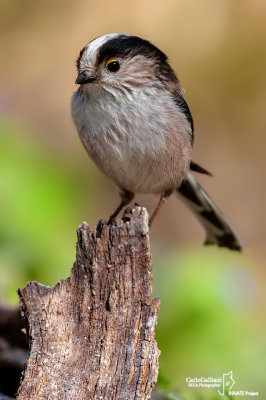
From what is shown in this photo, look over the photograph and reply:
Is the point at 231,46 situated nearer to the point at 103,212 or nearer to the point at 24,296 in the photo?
the point at 103,212

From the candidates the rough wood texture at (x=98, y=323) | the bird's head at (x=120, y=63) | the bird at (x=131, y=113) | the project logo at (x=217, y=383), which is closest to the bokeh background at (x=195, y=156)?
the project logo at (x=217, y=383)

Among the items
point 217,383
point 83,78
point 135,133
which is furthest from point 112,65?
point 217,383

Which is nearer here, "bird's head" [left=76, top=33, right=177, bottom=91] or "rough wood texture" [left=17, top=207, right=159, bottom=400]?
"rough wood texture" [left=17, top=207, right=159, bottom=400]

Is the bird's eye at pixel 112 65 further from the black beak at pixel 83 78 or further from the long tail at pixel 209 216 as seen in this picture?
the long tail at pixel 209 216

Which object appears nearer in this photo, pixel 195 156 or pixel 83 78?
pixel 83 78

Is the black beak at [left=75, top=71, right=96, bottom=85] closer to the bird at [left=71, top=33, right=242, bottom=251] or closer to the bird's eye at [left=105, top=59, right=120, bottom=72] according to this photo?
the bird at [left=71, top=33, right=242, bottom=251]

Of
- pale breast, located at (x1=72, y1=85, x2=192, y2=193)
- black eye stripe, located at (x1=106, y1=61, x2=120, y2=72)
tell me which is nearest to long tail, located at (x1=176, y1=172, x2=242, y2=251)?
pale breast, located at (x1=72, y1=85, x2=192, y2=193)

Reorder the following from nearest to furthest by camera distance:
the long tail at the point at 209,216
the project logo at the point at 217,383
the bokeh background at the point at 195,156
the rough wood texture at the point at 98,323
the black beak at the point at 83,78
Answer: the rough wood texture at the point at 98,323 < the black beak at the point at 83,78 < the project logo at the point at 217,383 < the long tail at the point at 209,216 < the bokeh background at the point at 195,156

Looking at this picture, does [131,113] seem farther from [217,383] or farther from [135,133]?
[217,383]
